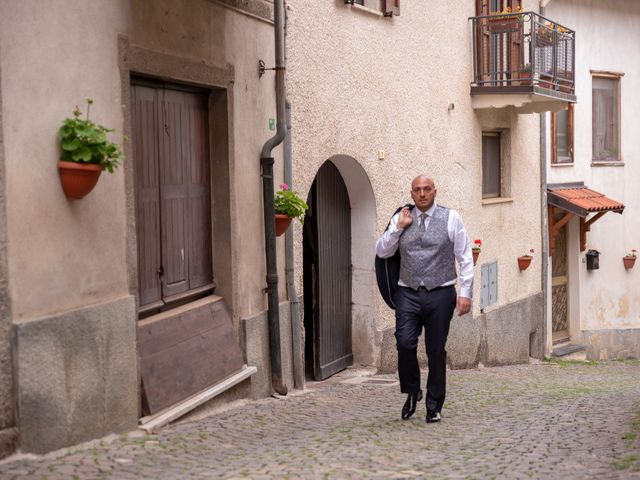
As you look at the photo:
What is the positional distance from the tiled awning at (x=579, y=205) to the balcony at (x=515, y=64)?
201 centimetres

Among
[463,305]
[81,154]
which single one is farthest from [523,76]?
[81,154]

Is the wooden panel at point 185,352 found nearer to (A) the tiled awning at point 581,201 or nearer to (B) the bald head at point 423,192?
(B) the bald head at point 423,192

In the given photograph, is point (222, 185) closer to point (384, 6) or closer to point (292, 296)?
point (292, 296)

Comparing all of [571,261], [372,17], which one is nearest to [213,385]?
[372,17]

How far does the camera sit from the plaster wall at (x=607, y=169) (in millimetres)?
18547

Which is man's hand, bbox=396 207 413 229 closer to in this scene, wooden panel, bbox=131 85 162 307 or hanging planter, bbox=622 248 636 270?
wooden panel, bbox=131 85 162 307

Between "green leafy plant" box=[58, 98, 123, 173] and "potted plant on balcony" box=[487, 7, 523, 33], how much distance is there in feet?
31.7

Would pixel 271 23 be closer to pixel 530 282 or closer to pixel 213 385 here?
pixel 213 385

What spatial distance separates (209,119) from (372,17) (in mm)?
3908

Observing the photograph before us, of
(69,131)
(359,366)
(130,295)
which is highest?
(69,131)

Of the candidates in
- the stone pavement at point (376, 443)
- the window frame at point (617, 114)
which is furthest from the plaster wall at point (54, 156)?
the window frame at point (617, 114)

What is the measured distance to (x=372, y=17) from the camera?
11867mm

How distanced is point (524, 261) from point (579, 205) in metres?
1.42

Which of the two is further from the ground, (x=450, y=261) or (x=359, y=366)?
(x=450, y=261)
